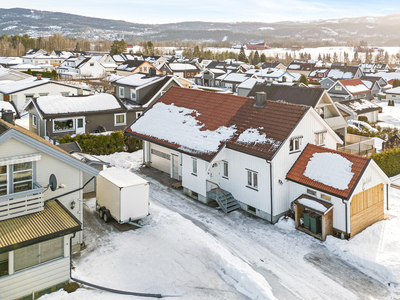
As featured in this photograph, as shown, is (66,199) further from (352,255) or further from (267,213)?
(352,255)

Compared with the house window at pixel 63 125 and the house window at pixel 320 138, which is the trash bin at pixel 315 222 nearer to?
the house window at pixel 320 138

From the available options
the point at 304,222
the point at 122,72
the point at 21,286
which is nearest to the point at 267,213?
the point at 304,222

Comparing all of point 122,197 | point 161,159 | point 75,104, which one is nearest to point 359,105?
point 161,159

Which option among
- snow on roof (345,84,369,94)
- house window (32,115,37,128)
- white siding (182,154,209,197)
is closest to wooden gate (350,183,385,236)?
white siding (182,154,209,197)

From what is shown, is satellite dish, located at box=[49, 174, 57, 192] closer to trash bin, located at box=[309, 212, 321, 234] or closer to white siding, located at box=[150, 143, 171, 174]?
trash bin, located at box=[309, 212, 321, 234]

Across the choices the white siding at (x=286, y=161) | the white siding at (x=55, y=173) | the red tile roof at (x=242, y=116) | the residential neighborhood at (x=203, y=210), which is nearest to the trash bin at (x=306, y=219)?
the residential neighborhood at (x=203, y=210)

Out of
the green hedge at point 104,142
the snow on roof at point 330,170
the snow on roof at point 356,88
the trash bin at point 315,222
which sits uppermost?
the snow on roof at point 356,88
